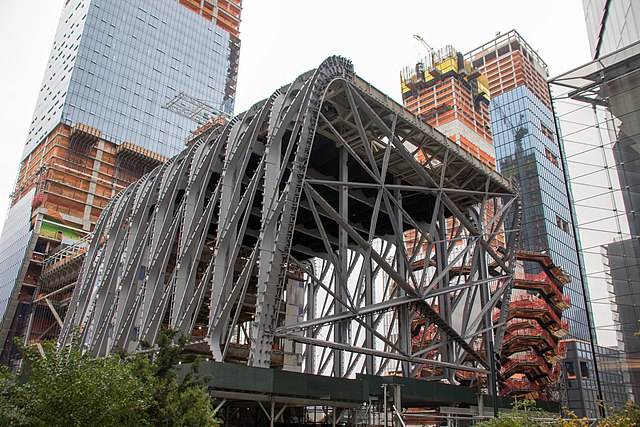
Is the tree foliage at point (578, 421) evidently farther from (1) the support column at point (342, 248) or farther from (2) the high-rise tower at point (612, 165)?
(1) the support column at point (342, 248)

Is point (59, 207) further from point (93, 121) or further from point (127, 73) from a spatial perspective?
point (127, 73)

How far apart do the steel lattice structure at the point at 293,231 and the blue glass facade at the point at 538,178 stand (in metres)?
67.3

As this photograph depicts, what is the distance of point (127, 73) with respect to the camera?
327ft

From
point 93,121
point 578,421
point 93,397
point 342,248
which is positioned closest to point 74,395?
point 93,397

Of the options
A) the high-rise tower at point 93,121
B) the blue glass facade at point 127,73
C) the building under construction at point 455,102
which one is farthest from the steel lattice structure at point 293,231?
the building under construction at point 455,102

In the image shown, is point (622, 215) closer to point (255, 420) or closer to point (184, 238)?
point (255, 420)

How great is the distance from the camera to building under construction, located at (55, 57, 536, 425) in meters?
31.0

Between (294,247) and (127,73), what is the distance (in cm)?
6066

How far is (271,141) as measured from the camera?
109 ft

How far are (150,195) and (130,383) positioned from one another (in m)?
32.1

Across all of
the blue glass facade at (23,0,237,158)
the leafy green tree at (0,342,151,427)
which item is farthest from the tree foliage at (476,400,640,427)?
the blue glass facade at (23,0,237,158)

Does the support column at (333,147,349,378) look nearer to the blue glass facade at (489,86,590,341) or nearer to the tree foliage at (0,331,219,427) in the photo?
the tree foliage at (0,331,219,427)

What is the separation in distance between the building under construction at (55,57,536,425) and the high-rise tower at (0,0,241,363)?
29.3 metres

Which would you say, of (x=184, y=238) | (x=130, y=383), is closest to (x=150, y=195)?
(x=184, y=238)
